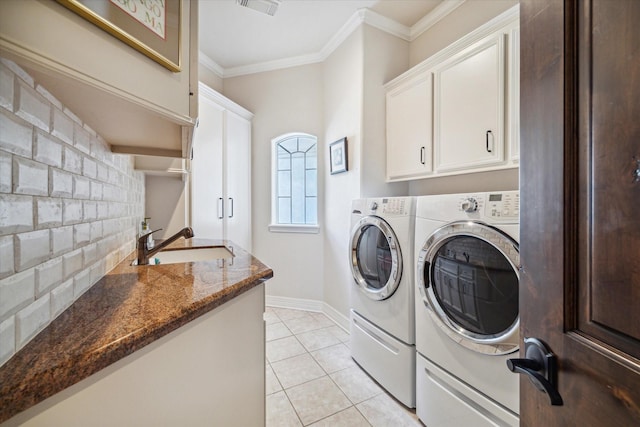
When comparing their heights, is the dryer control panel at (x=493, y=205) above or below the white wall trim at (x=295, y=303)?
above

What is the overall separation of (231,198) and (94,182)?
6.37ft

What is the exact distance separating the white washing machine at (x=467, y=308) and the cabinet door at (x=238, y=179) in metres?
2.06

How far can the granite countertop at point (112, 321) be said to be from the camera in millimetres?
417

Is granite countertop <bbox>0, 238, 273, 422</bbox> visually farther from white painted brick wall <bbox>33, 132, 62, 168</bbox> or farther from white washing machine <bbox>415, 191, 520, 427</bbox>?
white washing machine <bbox>415, 191, 520, 427</bbox>

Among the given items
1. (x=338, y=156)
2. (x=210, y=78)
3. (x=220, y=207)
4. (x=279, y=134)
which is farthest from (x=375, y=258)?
(x=210, y=78)

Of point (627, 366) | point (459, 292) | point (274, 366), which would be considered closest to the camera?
point (627, 366)

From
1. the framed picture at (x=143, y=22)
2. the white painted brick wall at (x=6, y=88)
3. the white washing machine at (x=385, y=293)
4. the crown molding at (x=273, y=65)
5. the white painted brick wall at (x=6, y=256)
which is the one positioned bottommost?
the white washing machine at (x=385, y=293)

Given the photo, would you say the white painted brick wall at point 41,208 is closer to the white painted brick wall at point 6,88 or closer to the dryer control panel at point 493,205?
the white painted brick wall at point 6,88

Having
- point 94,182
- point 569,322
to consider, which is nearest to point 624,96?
point 569,322

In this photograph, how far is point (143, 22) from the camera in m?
0.60

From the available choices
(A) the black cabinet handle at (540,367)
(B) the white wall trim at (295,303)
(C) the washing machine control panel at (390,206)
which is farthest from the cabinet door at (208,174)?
(A) the black cabinet handle at (540,367)

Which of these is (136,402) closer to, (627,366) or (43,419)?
(43,419)

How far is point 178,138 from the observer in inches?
39.1

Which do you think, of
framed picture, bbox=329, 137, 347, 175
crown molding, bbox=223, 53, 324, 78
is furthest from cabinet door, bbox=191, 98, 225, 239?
framed picture, bbox=329, 137, 347, 175
